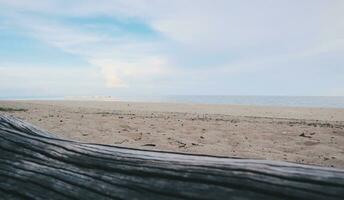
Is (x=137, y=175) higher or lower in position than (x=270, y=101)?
lower

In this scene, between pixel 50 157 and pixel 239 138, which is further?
pixel 239 138

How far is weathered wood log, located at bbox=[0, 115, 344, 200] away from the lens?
1259 mm

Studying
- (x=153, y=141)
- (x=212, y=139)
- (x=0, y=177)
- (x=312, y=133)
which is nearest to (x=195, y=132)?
(x=212, y=139)

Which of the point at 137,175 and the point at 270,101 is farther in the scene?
the point at 270,101

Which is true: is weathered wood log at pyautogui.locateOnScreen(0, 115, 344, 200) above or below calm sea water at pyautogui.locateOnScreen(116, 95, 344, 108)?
below

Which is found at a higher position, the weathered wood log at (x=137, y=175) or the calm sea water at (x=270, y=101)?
the calm sea water at (x=270, y=101)

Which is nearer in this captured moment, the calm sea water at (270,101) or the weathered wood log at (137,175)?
the weathered wood log at (137,175)

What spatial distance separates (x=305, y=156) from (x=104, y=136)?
414 cm

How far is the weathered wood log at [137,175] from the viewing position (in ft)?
4.13

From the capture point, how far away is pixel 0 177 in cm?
190

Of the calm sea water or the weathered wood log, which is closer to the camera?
the weathered wood log

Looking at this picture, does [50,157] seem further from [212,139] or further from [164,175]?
[212,139]

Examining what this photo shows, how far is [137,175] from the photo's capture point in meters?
1.54

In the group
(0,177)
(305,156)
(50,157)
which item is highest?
(50,157)
